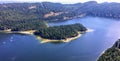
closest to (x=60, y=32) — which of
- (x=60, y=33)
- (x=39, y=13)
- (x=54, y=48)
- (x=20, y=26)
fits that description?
(x=60, y=33)

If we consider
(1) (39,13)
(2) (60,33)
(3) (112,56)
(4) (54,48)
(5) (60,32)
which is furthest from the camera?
(1) (39,13)

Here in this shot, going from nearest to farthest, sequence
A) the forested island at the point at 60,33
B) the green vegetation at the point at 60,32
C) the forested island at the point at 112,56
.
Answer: the forested island at the point at 112,56
the forested island at the point at 60,33
the green vegetation at the point at 60,32

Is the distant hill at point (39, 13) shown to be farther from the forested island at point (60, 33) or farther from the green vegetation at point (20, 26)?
the forested island at point (60, 33)

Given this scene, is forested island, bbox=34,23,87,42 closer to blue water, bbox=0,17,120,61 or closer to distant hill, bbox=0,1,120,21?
blue water, bbox=0,17,120,61

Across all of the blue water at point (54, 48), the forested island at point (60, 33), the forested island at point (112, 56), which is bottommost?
the blue water at point (54, 48)

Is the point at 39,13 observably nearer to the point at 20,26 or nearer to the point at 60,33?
the point at 20,26

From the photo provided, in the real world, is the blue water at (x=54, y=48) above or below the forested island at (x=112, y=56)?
below

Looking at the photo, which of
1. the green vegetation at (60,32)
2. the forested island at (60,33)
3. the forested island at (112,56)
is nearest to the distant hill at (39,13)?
the green vegetation at (60,32)

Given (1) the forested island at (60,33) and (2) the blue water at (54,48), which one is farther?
(1) the forested island at (60,33)
